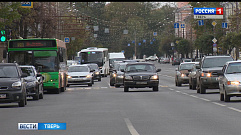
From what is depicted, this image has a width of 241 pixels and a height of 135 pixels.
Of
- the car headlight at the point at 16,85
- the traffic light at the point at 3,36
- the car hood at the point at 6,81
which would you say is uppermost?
the traffic light at the point at 3,36

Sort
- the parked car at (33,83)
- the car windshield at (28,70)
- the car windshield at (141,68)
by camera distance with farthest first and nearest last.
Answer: the car windshield at (141,68) → the car windshield at (28,70) → the parked car at (33,83)

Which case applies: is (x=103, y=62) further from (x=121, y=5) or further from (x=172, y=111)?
(x=121, y=5)

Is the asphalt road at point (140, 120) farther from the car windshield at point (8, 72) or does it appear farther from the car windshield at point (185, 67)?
the car windshield at point (185, 67)

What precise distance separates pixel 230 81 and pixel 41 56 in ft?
45.7

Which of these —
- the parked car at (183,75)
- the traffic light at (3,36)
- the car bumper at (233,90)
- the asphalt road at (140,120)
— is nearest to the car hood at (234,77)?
the car bumper at (233,90)

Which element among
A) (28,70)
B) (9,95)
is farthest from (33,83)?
(9,95)

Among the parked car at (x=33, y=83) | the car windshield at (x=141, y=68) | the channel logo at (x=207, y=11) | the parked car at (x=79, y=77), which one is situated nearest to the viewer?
the parked car at (x=33, y=83)

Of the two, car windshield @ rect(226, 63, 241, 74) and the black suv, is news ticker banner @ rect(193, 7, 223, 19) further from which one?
car windshield @ rect(226, 63, 241, 74)

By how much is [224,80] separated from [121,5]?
158687 millimetres

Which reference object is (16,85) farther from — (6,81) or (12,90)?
(6,81)

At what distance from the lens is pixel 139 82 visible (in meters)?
34.3

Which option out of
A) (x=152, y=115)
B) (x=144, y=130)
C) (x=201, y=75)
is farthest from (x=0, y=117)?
(x=201, y=75)

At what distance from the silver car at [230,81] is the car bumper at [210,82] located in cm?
509

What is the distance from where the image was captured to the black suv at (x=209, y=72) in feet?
103
